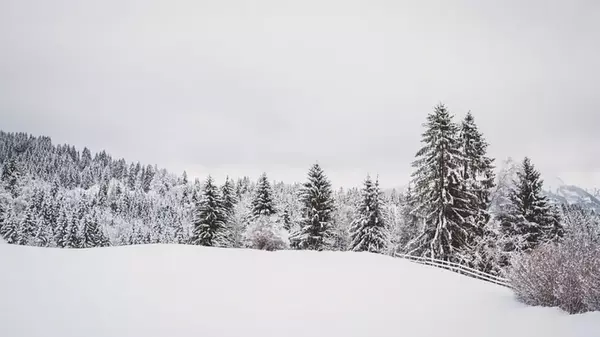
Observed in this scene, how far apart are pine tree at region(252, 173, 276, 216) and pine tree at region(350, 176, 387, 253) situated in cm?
946

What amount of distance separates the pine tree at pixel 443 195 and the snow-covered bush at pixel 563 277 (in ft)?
41.1

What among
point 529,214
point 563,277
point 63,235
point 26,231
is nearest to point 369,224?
point 529,214

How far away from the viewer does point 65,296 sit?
8.93m

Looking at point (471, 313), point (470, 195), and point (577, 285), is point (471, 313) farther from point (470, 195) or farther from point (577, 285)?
Result: point (470, 195)

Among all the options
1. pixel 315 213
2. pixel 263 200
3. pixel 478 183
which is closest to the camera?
pixel 478 183

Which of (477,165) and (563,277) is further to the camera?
(477,165)

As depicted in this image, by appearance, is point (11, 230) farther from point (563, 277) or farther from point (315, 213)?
point (563, 277)

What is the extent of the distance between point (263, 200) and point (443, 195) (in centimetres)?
2003

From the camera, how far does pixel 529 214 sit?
23.7 metres

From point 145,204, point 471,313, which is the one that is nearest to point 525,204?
point 471,313

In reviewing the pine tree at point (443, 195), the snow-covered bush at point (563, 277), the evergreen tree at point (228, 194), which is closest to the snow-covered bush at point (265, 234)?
the evergreen tree at point (228, 194)

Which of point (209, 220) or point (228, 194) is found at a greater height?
point (228, 194)

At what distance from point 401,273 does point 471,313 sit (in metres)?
6.17

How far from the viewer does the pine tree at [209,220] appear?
34.1m
